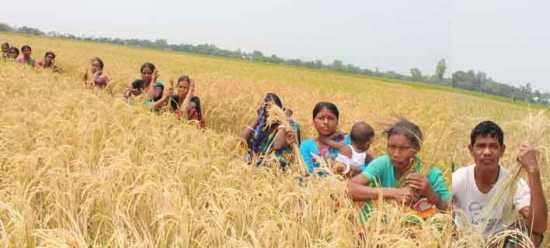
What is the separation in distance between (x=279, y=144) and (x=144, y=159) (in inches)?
54.6

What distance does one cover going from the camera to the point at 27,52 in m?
14.3

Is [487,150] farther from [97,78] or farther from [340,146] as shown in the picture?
[97,78]

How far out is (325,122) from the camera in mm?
4551

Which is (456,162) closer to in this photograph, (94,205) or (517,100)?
(517,100)

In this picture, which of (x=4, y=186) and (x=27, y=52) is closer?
(x=4, y=186)

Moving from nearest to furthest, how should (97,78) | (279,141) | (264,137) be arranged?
(279,141), (264,137), (97,78)


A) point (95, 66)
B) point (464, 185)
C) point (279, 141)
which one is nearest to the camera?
point (464, 185)

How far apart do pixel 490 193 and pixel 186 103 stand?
16.0ft

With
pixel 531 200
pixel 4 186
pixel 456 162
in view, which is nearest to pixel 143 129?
pixel 4 186

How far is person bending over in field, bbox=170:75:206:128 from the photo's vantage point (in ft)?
24.3

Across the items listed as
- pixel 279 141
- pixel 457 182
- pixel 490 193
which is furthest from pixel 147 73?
pixel 490 193

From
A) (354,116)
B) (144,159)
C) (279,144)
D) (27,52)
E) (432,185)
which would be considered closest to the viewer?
(432,185)

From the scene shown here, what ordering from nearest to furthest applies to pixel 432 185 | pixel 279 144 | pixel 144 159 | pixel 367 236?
pixel 367 236
pixel 432 185
pixel 144 159
pixel 279 144

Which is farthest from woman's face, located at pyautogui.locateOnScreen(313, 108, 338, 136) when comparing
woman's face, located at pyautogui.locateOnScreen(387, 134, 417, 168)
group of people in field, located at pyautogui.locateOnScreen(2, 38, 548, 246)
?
woman's face, located at pyautogui.locateOnScreen(387, 134, 417, 168)
